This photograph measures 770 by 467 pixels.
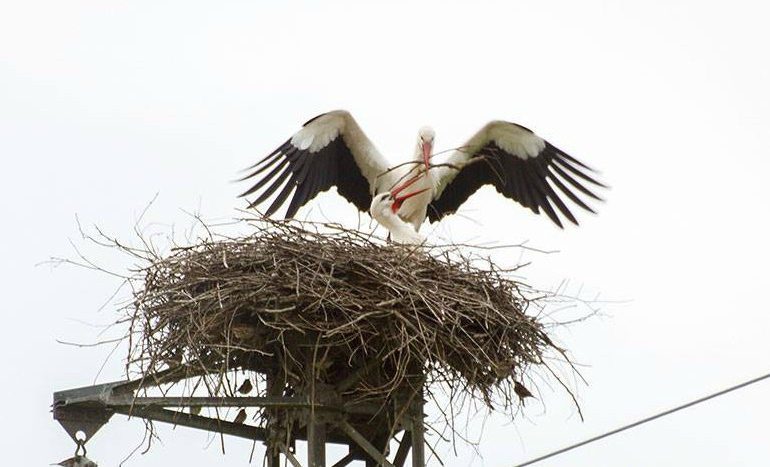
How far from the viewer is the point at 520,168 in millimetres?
11086

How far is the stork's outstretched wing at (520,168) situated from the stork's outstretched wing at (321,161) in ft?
1.64

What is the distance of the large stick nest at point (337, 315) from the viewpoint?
24.1 feet

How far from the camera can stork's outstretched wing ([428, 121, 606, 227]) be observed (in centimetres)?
1090

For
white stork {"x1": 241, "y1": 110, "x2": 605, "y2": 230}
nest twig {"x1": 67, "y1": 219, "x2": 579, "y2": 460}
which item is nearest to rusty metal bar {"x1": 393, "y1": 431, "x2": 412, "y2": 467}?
nest twig {"x1": 67, "y1": 219, "x2": 579, "y2": 460}

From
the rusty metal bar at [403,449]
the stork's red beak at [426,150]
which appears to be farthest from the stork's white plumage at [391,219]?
the rusty metal bar at [403,449]

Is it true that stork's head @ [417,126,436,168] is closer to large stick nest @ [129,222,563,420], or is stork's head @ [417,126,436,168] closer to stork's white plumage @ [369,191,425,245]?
stork's white plumage @ [369,191,425,245]

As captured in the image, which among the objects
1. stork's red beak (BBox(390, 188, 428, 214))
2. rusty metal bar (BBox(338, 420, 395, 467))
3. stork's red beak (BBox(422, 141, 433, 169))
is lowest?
rusty metal bar (BBox(338, 420, 395, 467))

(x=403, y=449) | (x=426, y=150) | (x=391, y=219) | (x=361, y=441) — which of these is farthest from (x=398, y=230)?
(x=361, y=441)

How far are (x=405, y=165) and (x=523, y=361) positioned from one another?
2.94 m

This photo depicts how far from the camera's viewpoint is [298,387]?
7.66 m

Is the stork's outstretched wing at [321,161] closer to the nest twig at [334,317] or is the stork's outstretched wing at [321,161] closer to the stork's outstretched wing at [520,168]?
the stork's outstretched wing at [520,168]

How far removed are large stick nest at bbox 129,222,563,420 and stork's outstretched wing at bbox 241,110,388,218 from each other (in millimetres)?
2735

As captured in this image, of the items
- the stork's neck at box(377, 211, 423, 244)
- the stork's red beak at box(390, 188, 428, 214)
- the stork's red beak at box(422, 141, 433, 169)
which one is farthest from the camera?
the stork's red beak at box(422, 141, 433, 169)

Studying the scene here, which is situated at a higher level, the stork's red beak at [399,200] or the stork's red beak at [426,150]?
the stork's red beak at [426,150]
